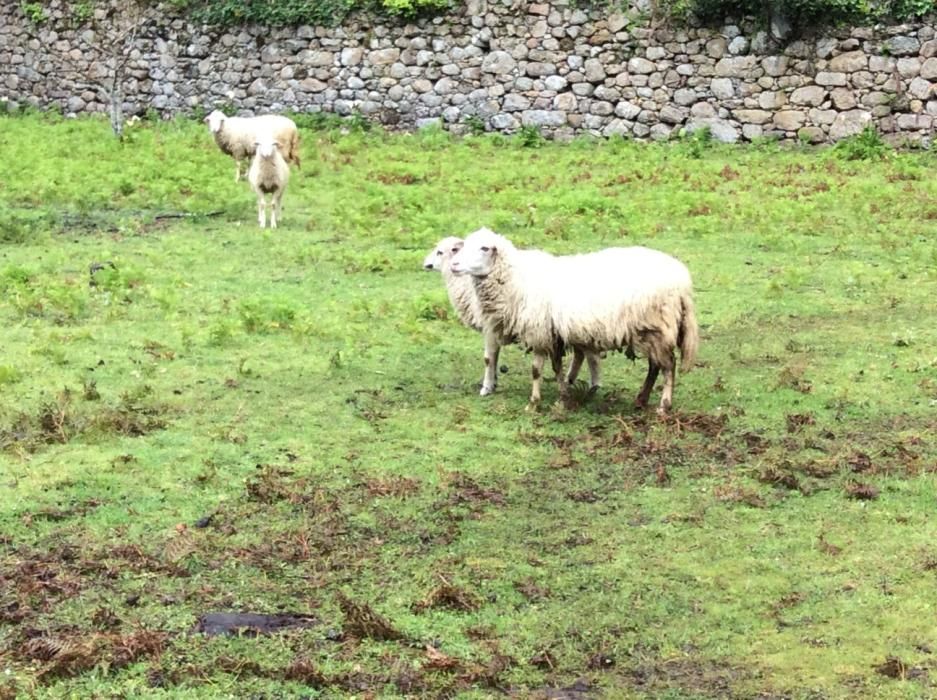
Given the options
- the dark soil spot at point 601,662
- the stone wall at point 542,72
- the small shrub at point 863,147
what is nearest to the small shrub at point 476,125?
the stone wall at point 542,72

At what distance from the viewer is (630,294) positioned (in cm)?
803

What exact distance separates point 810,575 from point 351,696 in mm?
2077

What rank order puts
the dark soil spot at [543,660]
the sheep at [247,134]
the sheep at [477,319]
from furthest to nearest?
the sheep at [247,134] < the sheep at [477,319] < the dark soil spot at [543,660]

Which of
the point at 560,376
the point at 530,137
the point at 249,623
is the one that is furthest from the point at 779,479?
the point at 530,137

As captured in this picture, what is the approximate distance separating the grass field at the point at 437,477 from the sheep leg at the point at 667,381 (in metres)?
0.11

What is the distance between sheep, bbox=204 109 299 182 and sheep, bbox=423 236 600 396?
26.0ft

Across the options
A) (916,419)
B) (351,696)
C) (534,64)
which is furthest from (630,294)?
(534,64)

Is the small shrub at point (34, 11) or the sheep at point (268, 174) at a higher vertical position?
the small shrub at point (34, 11)

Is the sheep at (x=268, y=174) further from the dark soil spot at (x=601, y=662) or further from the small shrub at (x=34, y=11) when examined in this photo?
the small shrub at (x=34, y=11)

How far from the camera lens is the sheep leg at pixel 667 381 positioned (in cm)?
820

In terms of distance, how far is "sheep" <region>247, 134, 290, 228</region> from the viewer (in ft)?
46.6

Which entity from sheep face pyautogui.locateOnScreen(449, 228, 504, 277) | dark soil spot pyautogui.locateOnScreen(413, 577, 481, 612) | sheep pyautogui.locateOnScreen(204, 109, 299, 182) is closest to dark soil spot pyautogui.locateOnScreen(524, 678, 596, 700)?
dark soil spot pyautogui.locateOnScreen(413, 577, 481, 612)

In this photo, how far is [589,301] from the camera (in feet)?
26.6

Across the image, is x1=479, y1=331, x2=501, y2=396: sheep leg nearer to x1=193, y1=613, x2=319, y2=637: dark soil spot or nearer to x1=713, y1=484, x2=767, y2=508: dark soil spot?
x1=713, y1=484, x2=767, y2=508: dark soil spot
